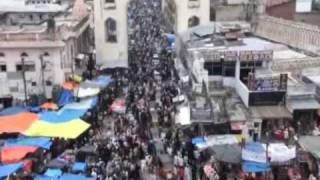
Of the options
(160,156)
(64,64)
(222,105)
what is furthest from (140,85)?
(160,156)

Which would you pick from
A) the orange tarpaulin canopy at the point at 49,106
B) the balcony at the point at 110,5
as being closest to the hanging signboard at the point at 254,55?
the orange tarpaulin canopy at the point at 49,106

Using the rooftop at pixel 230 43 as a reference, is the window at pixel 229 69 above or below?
below

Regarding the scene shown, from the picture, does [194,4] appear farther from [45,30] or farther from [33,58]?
[33,58]

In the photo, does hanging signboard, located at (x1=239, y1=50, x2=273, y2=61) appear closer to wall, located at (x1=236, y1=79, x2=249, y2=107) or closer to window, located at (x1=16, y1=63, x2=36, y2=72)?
wall, located at (x1=236, y1=79, x2=249, y2=107)

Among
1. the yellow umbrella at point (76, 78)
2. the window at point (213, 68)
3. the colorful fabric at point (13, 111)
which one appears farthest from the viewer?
the yellow umbrella at point (76, 78)

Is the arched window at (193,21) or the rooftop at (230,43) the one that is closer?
the rooftop at (230,43)

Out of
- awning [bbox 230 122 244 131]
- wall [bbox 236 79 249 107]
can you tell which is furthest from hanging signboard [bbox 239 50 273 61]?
awning [bbox 230 122 244 131]

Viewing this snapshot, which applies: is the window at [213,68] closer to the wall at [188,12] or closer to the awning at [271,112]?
the awning at [271,112]

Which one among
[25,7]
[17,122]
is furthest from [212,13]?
[17,122]
